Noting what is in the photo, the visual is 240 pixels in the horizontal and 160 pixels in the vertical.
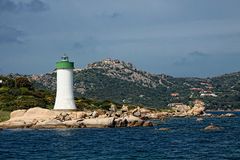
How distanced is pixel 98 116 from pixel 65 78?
7.76 metres

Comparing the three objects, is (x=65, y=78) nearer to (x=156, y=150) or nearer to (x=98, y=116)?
(x=98, y=116)

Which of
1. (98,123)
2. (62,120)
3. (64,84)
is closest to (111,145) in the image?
(98,123)

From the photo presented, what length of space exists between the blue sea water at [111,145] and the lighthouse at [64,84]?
1424 cm

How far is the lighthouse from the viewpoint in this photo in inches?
3002

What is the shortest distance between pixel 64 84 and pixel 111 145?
30.6 metres

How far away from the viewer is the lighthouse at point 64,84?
3002 inches

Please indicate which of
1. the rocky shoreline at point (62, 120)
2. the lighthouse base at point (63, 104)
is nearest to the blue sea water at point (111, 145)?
the rocky shoreline at point (62, 120)

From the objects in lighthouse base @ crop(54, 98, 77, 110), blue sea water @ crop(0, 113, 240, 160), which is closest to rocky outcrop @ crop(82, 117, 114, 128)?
blue sea water @ crop(0, 113, 240, 160)

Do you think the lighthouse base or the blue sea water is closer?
the blue sea water

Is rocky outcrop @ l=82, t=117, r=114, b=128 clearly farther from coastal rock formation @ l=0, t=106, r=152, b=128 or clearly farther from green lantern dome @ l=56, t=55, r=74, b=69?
green lantern dome @ l=56, t=55, r=74, b=69

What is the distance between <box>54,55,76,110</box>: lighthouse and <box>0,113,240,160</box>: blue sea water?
1424 cm

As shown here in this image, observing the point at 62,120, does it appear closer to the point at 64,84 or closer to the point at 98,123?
the point at 98,123

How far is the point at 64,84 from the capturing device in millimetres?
76438

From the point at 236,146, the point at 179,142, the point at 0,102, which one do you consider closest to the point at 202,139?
the point at 179,142
